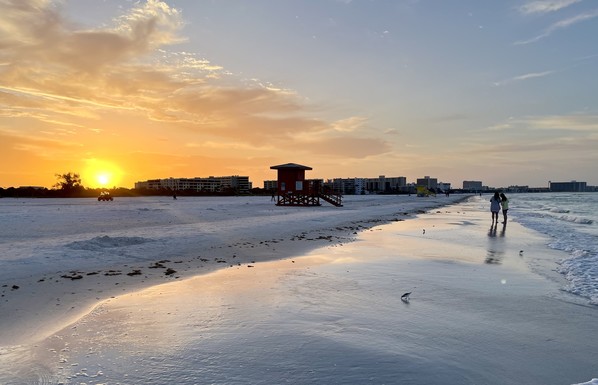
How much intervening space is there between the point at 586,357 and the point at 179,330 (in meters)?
5.10

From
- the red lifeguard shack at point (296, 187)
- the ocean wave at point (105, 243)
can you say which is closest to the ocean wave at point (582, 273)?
the ocean wave at point (105, 243)

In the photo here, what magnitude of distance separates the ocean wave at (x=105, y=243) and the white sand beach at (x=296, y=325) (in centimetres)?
207

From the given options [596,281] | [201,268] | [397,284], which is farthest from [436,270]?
[201,268]

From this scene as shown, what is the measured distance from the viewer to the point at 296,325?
5590 mm

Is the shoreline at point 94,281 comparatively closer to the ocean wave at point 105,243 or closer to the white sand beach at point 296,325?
the white sand beach at point 296,325

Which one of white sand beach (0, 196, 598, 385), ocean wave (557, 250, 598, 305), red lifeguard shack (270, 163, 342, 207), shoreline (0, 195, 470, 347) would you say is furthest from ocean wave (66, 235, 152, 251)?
red lifeguard shack (270, 163, 342, 207)

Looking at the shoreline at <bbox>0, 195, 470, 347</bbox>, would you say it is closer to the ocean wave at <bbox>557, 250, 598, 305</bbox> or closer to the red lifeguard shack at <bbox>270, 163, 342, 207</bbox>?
the ocean wave at <bbox>557, 250, 598, 305</bbox>

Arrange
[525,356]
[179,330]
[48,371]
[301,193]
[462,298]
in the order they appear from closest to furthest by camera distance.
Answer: [48,371], [525,356], [179,330], [462,298], [301,193]

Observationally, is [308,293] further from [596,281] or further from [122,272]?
[596,281]

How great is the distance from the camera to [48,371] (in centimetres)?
403

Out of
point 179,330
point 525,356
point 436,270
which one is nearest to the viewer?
point 525,356

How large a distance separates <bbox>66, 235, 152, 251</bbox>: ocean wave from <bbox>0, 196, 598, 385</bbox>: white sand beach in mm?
2070

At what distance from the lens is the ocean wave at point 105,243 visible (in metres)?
12.1

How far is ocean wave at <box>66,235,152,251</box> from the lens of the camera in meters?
12.1
